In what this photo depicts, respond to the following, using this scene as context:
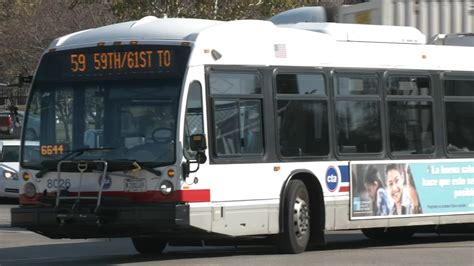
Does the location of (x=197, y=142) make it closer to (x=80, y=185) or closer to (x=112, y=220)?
(x=112, y=220)

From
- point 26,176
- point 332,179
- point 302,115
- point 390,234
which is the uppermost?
point 302,115

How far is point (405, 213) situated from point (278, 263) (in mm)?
3063

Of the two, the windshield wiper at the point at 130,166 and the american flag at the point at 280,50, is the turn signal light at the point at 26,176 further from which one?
the american flag at the point at 280,50

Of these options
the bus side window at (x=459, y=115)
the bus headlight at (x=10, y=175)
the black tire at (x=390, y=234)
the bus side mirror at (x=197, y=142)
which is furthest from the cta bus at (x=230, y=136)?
the bus headlight at (x=10, y=175)

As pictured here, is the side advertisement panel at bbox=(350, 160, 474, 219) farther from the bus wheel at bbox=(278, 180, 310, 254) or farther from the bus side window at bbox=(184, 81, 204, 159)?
the bus side window at bbox=(184, 81, 204, 159)

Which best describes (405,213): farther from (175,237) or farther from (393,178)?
(175,237)

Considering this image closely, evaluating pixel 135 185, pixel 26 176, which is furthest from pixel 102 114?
pixel 26 176

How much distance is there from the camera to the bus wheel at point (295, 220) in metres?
13.7

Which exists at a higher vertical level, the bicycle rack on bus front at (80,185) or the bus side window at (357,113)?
the bus side window at (357,113)

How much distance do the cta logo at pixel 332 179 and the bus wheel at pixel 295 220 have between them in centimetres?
36

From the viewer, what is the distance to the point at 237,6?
111ft

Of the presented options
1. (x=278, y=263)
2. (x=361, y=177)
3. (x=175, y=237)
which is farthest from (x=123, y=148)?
(x=361, y=177)

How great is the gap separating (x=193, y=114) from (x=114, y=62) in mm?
1247

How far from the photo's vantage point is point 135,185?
12.5m
